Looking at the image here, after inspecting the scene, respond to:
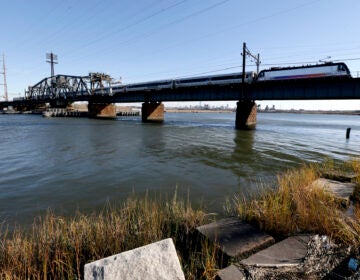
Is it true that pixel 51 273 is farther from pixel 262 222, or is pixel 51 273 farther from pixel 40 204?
pixel 40 204

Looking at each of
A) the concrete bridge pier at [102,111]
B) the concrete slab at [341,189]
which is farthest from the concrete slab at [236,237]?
the concrete bridge pier at [102,111]

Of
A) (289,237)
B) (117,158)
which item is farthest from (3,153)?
(289,237)

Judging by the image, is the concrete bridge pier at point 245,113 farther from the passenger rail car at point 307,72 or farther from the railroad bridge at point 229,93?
the passenger rail car at point 307,72

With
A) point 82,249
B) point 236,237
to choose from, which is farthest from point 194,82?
point 82,249

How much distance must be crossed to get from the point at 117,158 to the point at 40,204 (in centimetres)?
728

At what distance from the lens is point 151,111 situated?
5875 centimetres

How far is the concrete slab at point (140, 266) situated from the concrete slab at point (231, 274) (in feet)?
2.23

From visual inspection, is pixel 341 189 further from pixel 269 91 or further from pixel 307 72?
pixel 269 91

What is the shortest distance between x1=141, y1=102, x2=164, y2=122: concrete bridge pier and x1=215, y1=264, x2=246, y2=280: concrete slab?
2217 inches

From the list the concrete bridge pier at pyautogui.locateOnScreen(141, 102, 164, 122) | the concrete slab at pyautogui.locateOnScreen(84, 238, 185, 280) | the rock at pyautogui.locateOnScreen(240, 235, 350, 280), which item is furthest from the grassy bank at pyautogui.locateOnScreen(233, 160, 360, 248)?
the concrete bridge pier at pyautogui.locateOnScreen(141, 102, 164, 122)

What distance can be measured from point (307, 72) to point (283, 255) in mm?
34845

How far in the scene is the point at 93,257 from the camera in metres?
3.27

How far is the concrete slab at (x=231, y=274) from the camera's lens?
2.69 m

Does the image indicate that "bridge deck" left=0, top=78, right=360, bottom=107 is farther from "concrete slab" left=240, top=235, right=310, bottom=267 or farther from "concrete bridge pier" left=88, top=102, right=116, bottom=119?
"concrete slab" left=240, top=235, right=310, bottom=267
